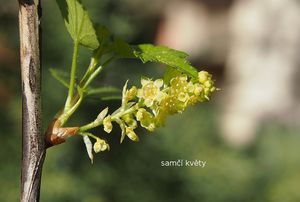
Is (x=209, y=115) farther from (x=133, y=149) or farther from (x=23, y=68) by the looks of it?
(x=23, y=68)

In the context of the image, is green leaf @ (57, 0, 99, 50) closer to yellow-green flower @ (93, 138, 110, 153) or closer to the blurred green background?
yellow-green flower @ (93, 138, 110, 153)

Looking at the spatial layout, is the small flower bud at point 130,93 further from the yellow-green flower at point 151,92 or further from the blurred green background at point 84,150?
the blurred green background at point 84,150

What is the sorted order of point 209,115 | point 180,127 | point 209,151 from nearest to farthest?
point 180,127 < point 209,151 < point 209,115

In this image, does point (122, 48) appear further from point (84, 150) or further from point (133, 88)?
point (84, 150)

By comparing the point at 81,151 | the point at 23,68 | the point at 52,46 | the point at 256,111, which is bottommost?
the point at 256,111

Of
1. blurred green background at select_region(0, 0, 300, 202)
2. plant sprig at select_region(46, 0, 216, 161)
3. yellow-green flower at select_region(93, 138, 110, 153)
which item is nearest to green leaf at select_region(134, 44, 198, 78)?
plant sprig at select_region(46, 0, 216, 161)

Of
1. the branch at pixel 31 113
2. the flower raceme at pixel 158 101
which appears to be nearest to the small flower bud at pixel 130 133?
the flower raceme at pixel 158 101

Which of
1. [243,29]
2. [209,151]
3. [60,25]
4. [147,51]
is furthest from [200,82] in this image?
Result: [243,29]

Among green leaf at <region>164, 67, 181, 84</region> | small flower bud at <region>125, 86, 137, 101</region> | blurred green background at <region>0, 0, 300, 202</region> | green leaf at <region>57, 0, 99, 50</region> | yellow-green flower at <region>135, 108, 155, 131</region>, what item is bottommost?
blurred green background at <region>0, 0, 300, 202</region>
